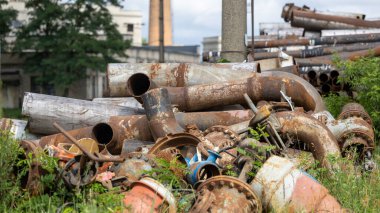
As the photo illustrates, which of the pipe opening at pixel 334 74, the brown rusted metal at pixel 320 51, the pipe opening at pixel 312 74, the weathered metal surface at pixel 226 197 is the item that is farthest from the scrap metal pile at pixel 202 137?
the brown rusted metal at pixel 320 51

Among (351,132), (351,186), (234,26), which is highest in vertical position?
(234,26)

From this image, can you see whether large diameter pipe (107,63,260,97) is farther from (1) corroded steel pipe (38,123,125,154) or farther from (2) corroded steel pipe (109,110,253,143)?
(1) corroded steel pipe (38,123,125,154)

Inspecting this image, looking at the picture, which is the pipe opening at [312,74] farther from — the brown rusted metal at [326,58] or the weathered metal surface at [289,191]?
the weathered metal surface at [289,191]

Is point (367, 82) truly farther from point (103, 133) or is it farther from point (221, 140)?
point (103, 133)

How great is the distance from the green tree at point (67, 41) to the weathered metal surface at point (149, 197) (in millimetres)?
30496

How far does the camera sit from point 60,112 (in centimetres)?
786

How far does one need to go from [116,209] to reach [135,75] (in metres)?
3.75

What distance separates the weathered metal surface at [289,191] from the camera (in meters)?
4.97

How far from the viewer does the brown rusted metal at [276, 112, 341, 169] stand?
21.6ft

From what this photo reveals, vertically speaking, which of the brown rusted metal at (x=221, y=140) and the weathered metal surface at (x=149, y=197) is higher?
the brown rusted metal at (x=221, y=140)

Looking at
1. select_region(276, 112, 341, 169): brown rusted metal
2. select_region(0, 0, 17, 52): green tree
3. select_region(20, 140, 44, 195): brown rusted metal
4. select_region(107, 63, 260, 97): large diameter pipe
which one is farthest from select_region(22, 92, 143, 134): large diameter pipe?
select_region(0, 0, 17, 52): green tree

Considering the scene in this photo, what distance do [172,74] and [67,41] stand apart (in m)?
28.0

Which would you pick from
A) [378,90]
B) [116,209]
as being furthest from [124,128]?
[378,90]

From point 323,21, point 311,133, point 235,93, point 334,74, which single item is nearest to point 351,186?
A: point 311,133
